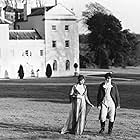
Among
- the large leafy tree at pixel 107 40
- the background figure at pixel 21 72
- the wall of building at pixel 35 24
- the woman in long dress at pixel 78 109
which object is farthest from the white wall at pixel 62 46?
the woman in long dress at pixel 78 109

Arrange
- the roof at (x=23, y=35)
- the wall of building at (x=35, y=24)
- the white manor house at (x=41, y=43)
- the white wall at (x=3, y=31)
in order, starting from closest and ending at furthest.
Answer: the white wall at (x=3, y=31)
the white manor house at (x=41, y=43)
the roof at (x=23, y=35)
the wall of building at (x=35, y=24)

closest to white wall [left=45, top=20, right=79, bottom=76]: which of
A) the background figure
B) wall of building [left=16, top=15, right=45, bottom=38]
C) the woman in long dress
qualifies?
wall of building [left=16, top=15, right=45, bottom=38]

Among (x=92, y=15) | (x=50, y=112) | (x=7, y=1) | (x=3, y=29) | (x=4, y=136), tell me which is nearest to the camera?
(x=4, y=136)

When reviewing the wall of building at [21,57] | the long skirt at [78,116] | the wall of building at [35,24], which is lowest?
the long skirt at [78,116]

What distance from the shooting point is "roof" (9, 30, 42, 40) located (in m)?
71.2

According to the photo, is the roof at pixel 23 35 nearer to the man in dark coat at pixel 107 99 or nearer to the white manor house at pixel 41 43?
the white manor house at pixel 41 43

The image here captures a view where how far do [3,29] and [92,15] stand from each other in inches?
1295

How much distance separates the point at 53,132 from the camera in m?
13.9

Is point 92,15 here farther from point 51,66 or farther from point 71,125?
point 71,125

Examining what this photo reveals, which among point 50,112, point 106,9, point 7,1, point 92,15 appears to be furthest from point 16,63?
point 50,112

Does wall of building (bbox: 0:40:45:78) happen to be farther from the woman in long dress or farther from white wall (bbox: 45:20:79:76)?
the woman in long dress

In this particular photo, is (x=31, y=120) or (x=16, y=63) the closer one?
(x=31, y=120)

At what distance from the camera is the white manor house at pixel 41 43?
68.8 meters

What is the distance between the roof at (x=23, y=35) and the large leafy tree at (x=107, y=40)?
1989 centimetres
